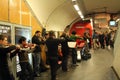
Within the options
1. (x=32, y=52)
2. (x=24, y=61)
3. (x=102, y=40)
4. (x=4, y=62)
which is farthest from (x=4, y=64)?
(x=102, y=40)

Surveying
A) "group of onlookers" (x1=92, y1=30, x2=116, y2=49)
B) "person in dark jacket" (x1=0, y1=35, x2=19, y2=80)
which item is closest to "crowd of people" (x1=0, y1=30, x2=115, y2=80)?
"person in dark jacket" (x1=0, y1=35, x2=19, y2=80)

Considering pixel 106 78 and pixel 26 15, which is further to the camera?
pixel 26 15

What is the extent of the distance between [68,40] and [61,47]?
1.75ft

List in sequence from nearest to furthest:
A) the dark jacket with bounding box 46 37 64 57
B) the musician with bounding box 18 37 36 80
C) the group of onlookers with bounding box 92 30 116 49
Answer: the musician with bounding box 18 37 36 80 < the dark jacket with bounding box 46 37 64 57 < the group of onlookers with bounding box 92 30 116 49

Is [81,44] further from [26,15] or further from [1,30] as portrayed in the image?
[1,30]

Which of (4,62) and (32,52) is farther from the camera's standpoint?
(32,52)

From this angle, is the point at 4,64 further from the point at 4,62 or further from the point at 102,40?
the point at 102,40

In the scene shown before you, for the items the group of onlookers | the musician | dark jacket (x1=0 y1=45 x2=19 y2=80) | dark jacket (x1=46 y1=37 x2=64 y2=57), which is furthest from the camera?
the group of onlookers

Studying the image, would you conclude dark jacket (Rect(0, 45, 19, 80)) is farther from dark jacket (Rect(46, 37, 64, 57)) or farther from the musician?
dark jacket (Rect(46, 37, 64, 57))

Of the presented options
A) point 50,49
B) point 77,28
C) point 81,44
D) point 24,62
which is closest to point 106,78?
point 50,49

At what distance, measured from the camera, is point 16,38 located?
318 inches

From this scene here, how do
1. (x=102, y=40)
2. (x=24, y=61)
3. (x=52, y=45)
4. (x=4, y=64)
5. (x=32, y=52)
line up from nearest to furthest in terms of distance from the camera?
(x=4, y=64)
(x=24, y=61)
(x=52, y=45)
(x=32, y=52)
(x=102, y=40)

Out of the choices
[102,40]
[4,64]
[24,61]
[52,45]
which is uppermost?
[102,40]

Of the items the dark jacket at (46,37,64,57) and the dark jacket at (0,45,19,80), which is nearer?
the dark jacket at (0,45,19,80)
